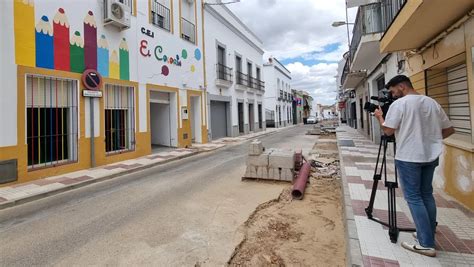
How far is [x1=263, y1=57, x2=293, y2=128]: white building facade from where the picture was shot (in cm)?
3318

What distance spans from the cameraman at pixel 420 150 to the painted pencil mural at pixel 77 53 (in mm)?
8623

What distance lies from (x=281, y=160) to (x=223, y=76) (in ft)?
41.5

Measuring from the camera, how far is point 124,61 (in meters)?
9.96

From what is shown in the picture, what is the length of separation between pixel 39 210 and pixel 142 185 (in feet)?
6.78

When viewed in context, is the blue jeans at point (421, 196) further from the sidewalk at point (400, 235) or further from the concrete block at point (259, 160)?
the concrete block at point (259, 160)

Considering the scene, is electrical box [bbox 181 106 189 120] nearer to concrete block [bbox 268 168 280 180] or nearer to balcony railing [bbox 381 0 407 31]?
concrete block [bbox 268 168 280 180]

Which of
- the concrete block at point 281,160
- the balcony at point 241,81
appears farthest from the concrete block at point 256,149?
the balcony at point 241,81

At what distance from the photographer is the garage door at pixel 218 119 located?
17781 mm

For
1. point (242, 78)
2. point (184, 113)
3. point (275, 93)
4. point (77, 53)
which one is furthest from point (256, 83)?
point (77, 53)

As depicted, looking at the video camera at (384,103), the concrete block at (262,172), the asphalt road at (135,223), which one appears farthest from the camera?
the concrete block at (262,172)

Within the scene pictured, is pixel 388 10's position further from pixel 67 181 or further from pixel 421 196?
pixel 67 181

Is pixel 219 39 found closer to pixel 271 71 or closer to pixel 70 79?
pixel 70 79

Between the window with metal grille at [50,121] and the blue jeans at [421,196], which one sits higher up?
the window with metal grille at [50,121]

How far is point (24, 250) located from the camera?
3410mm
